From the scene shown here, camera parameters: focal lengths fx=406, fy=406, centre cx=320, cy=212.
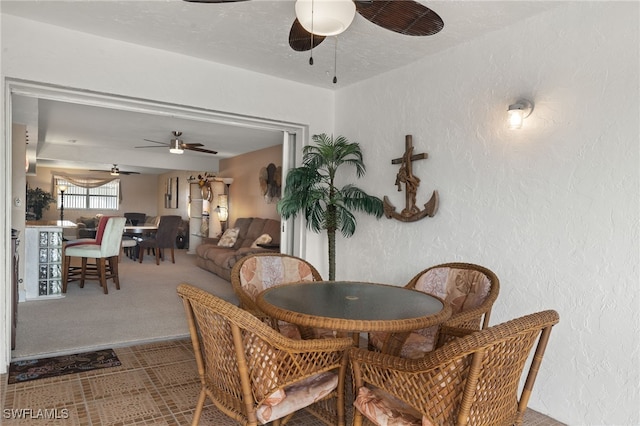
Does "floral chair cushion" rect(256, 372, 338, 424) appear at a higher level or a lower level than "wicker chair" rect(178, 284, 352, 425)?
lower

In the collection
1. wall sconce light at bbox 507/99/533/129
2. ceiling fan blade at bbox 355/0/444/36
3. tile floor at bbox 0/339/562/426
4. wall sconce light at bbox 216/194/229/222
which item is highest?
ceiling fan blade at bbox 355/0/444/36

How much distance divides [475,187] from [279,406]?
195cm

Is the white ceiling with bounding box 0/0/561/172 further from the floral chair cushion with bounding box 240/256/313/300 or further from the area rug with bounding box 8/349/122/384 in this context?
the area rug with bounding box 8/349/122/384

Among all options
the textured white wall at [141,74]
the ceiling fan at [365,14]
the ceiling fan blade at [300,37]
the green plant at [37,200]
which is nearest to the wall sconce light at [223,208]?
the textured white wall at [141,74]

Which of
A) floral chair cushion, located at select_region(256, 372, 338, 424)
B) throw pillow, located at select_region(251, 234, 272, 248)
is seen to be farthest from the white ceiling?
throw pillow, located at select_region(251, 234, 272, 248)

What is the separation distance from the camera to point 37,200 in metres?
10.5

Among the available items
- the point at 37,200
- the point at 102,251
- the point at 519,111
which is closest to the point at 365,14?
the point at 519,111

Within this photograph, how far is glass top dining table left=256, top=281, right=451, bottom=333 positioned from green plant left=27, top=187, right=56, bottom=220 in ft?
35.3

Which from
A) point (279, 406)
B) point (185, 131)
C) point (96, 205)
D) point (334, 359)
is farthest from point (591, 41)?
point (96, 205)

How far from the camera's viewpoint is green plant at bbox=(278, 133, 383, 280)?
11.8 ft

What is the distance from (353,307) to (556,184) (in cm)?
141

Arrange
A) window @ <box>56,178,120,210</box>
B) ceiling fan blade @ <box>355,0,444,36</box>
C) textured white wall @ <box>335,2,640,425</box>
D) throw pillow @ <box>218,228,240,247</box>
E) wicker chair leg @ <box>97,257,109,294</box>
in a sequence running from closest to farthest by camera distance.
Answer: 1. ceiling fan blade @ <box>355,0,444,36</box>
2. textured white wall @ <box>335,2,640,425</box>
3. wicker chair leg @ <box>97,257,109,294</box>
4. throw pillow @ <box>218,228,240,247</box>
5. window @ <box>56,178,120,210</box>

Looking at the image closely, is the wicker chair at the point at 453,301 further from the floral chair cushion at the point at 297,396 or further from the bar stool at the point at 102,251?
the bar stool at the point at 102,251

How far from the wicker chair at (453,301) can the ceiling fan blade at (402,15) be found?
4.47 feet
